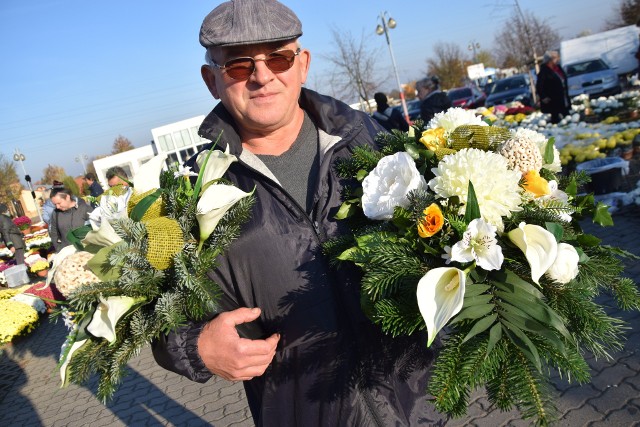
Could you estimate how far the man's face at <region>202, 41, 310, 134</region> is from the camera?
6.77ft

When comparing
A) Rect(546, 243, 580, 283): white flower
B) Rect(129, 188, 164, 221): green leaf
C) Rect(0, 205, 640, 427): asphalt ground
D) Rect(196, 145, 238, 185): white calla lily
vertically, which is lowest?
Rect(0, 205, 640, 427): asphalt ground

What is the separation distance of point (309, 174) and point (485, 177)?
0.86m

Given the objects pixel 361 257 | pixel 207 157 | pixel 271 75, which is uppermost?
pixel 271 75

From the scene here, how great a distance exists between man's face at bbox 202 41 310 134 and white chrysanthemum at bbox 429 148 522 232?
0.82m

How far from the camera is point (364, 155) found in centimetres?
196

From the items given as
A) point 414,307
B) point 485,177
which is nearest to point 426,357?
point 414,307

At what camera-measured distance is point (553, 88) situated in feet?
38.5

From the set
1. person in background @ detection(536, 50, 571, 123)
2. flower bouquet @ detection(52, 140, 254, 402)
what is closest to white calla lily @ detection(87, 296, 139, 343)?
flower bouquet @ detection(52, 140, 254, 402)

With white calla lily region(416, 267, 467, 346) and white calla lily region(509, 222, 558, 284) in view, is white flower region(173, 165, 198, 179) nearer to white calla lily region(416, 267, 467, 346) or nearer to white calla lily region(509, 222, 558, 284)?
white calla lily region(416, 267, 467, 346)

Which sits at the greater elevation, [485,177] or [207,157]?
[207,157]

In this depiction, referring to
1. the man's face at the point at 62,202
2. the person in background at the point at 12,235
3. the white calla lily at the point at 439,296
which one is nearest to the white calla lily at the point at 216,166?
the white calla lily at the point at 439,296

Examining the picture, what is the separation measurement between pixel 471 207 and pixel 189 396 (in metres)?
4.91

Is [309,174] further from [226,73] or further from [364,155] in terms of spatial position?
[226,73]

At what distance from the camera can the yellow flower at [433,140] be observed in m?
1.82
